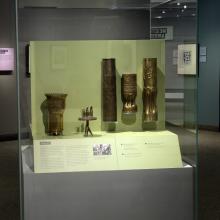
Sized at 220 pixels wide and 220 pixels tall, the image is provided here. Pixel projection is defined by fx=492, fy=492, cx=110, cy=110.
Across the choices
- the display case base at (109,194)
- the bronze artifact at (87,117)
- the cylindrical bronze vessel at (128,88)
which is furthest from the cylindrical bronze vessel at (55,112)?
the cylindrical bronze vessel at (128,88)

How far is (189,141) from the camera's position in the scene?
3.02 meters

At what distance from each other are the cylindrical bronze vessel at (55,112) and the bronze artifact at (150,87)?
0.53 metres

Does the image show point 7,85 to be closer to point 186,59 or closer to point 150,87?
point 150,87

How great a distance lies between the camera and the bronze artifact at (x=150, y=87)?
3.18 meters

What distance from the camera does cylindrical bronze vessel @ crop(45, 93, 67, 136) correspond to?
3.03m

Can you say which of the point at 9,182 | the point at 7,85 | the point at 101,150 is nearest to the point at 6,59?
the point at 7,85

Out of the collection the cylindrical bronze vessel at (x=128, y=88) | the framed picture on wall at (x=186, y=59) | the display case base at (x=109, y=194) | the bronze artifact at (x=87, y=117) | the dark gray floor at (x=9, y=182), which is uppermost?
the framed picture on wall at (x=186, y=59)

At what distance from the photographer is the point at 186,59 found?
123 inches

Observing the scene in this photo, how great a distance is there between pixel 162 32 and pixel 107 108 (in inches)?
25.9

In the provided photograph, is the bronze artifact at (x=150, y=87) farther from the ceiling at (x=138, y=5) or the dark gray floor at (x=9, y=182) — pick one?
the dark gray floor at (x=9, y=182)

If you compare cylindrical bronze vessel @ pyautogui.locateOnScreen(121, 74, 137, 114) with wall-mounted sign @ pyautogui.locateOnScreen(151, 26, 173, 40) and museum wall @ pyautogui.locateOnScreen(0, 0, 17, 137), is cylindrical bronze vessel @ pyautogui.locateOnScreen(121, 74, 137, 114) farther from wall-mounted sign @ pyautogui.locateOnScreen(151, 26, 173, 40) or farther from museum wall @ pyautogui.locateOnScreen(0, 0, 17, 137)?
museum wall @ pyautogui.locateOnScreen(0, 0, 17, 137)

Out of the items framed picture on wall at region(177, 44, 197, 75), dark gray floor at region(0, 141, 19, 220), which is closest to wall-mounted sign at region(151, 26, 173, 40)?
framed picture on wall at region(177, 44, 197, 75)

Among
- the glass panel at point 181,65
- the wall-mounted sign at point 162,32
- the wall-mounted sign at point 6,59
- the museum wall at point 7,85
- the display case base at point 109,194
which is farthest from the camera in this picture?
the wall-mounted sign at point 6,59

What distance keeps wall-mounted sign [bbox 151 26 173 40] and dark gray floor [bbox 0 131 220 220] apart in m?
1.59
